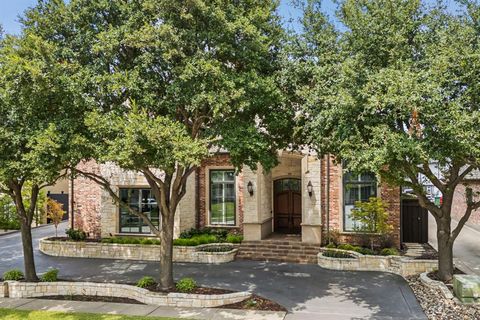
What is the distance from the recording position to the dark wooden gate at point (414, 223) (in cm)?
1727

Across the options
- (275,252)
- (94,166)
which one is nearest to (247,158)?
(275,252)

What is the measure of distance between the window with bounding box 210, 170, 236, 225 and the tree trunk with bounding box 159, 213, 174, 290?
22.8 feet

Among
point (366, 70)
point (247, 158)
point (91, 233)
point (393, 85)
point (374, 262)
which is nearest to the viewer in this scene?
point (393, 85)

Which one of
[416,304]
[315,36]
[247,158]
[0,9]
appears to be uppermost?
[0,9]

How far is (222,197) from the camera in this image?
719 inches

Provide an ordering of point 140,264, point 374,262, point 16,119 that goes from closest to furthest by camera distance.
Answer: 1. point 16,119
2. point 374,262
3. point 140,264

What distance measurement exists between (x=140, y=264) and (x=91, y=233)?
4.86 meters

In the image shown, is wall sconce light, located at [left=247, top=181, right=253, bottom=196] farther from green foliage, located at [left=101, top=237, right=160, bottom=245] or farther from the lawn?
the lawn

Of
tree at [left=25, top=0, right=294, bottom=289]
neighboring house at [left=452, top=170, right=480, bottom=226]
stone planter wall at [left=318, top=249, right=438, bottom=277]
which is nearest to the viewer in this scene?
tree at [left=25, top=0, right=294, bottom=289]

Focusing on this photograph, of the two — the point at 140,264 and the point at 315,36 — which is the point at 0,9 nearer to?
the point at 315,36

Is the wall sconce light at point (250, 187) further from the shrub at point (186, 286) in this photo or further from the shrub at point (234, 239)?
the shrub at point (186, 286)

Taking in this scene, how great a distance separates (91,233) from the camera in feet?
62.1

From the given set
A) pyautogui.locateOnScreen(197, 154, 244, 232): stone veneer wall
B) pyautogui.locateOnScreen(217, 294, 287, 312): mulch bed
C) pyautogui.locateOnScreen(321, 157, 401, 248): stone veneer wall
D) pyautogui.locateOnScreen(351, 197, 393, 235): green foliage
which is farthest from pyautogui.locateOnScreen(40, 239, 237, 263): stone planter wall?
pyautogui.locateOnScreen(217, 294, 287, 312): mulch bed

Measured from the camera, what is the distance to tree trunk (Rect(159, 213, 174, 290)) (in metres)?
11.1
